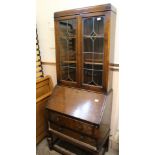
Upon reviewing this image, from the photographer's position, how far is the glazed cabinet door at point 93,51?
1.54 meters

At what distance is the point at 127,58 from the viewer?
63 cm

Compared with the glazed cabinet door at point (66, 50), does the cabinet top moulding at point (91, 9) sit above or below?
above

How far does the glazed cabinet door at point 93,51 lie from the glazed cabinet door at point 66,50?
0.40 feet

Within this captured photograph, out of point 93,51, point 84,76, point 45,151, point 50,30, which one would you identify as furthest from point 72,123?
point 50,30

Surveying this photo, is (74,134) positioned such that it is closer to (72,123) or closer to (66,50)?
(72,123)

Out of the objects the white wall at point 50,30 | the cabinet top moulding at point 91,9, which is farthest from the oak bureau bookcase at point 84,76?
the white wall at point 50,30

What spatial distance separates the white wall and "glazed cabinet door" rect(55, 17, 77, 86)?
0.31 meters

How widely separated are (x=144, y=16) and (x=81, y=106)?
1.22m

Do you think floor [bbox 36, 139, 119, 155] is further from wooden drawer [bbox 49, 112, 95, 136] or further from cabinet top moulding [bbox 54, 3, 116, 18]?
cabinet top moulding [bbox 54, 3, 116, 18]

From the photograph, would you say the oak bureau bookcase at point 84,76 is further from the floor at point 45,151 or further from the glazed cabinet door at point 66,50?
the floor at point 45,151
